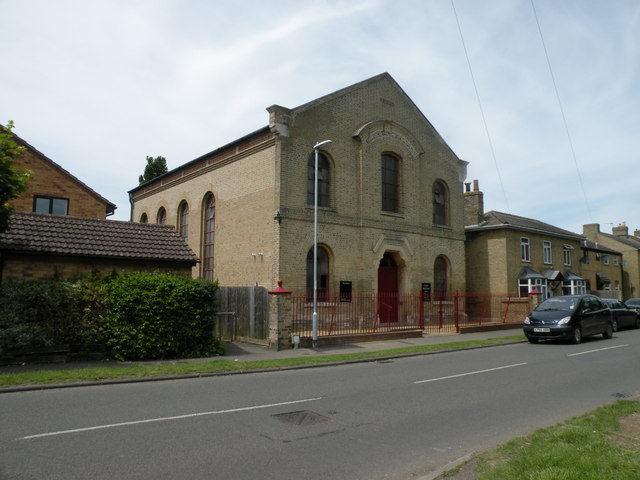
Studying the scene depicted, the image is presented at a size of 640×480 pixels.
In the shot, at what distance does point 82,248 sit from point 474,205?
24569 millimetres

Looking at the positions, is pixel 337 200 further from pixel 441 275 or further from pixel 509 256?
pixel 509 256

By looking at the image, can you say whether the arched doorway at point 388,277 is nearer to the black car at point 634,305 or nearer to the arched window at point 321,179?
the arched window at point 321,179

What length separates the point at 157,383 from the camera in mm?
9898

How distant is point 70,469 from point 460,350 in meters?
13.1

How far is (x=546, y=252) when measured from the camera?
1291 inches

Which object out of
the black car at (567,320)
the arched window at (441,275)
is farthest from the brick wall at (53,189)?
the black car at (567,320)

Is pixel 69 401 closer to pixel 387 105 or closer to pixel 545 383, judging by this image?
pixel 545 383

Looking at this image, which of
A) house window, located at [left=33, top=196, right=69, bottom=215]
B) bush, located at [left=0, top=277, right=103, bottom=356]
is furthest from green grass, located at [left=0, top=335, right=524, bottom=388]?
house window, located at [left=33, top=196, right=69, bottom=215]

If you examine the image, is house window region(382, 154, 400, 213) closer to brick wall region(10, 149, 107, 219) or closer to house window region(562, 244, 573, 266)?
brick wall region(10, 149, 107, 219)

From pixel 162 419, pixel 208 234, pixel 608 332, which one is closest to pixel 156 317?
pixel 162 419

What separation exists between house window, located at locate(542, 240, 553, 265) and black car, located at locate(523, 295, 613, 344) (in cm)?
1379

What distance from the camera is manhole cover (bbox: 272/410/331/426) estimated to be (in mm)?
6855

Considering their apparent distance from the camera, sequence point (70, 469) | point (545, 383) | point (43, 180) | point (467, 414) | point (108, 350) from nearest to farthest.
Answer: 1. point (70, 469)
2. point (467, 414)
3. point (545, 383)
4. point (108, 350)
5. point (43, 180)

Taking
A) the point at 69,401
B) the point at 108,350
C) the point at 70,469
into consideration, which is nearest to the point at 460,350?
the point at 108,350
